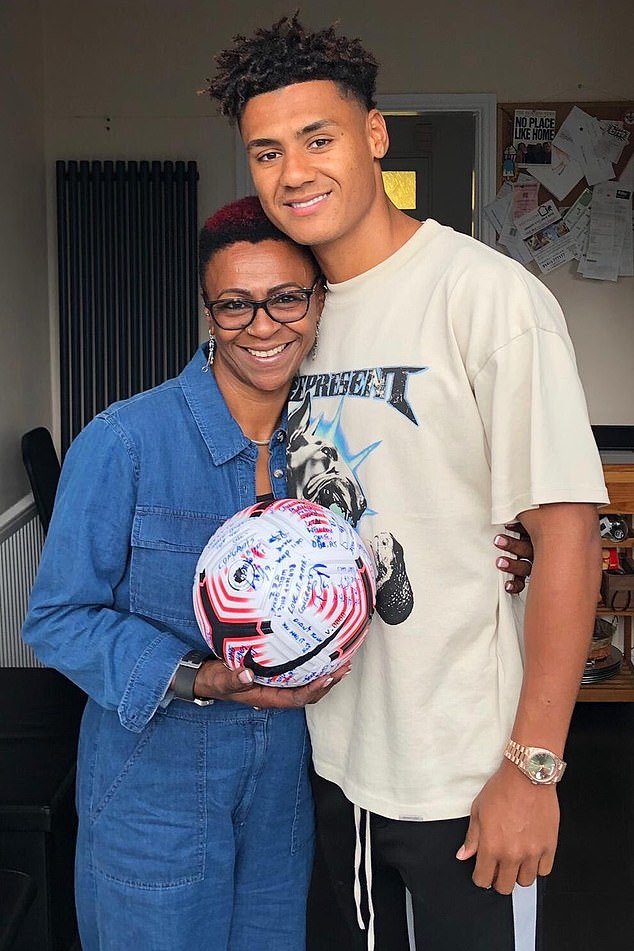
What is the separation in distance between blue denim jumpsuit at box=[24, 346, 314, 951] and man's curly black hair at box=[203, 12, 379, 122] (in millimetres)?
432

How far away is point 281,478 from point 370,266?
1.16 ft

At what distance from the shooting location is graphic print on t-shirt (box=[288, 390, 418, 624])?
1.46 m

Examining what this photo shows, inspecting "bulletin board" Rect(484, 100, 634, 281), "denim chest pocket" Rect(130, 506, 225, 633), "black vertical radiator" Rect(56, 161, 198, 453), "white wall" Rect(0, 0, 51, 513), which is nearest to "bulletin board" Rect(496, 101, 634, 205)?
"bulletin board" Rect(484, 100, 634, 281)

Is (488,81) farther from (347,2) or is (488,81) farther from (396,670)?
(396,670)

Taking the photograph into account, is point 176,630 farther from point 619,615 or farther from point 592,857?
point 619,615

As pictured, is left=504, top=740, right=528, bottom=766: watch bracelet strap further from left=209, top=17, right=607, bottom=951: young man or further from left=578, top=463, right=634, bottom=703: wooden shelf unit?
left=578, top=463, right=634, bottom=703: wooden shelf unit

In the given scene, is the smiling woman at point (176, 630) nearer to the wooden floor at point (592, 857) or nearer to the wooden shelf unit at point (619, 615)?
the wooden floor at point (592, 857)

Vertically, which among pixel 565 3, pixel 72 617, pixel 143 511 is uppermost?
pixel 565 3

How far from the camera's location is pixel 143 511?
1.53 meters

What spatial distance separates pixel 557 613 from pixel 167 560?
1.88ft

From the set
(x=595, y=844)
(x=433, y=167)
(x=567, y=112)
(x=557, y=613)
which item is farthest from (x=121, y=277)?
(x=557, y=613)

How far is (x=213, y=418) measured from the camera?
1.58m

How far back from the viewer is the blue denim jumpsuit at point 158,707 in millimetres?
1507

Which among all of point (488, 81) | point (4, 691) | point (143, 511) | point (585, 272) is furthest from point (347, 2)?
point (143, 511)
